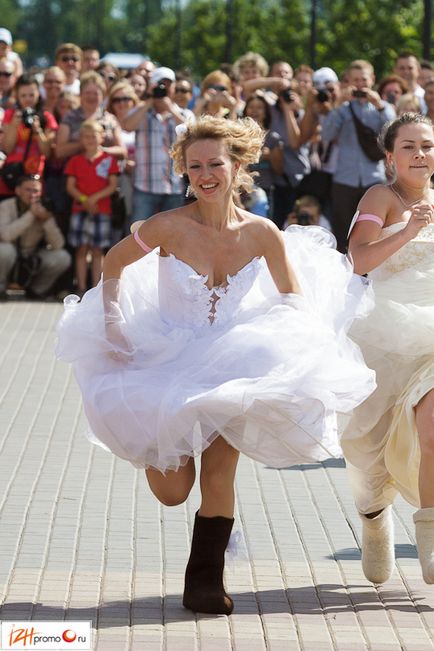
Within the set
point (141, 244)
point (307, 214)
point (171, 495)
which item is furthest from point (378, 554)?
point (307, 214)

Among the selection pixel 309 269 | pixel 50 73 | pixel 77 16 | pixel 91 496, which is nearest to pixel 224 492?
pixel 309 269

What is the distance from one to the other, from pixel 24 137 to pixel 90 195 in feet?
3.15

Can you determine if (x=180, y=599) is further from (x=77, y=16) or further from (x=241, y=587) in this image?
(x=77, y=16)

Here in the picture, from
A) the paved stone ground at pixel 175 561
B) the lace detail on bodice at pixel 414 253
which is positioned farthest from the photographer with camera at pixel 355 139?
the lace detail on bodice at pixel 414 253

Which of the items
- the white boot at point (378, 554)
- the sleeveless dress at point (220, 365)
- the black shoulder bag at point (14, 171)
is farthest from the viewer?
the black shoulder bag at point (14, 171)

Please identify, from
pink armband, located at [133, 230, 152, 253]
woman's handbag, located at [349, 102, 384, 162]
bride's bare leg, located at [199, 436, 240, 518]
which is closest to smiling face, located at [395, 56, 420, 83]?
woman's handbag, located at [349, 102, 384, 162]

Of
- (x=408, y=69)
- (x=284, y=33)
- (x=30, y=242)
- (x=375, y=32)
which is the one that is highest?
(x=408, y=69)

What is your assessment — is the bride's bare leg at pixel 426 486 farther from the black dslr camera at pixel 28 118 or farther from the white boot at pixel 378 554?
the black dslr camera at pixel 28 118

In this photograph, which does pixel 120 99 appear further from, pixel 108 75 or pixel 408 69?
pixel 408 69

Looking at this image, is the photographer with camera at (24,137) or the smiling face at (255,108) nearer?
the smiling face at (255,108)

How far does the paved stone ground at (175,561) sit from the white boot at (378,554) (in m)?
0.07

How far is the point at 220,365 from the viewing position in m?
5.35

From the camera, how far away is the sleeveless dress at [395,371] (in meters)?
5.86

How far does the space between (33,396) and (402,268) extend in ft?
16.4
